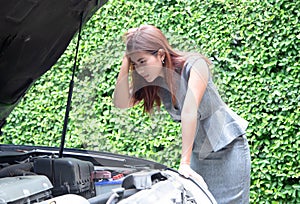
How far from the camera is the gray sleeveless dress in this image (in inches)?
114

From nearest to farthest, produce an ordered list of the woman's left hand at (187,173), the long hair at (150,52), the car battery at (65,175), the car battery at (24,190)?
1. the car battery at (24,190)
2. the car battery at (65,175)
3. the long hair at (150,52)
4. the woman's left hand at (187,173)

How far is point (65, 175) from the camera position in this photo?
2.32 meters

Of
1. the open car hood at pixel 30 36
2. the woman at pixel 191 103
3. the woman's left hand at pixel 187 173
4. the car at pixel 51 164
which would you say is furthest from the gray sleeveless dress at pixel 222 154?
the open car hood at pixel 30 36

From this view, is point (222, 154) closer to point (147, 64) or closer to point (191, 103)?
point (191, 103)

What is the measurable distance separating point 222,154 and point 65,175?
103 cm

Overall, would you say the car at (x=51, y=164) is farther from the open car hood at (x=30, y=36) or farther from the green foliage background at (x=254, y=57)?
the green foliage background at (x=254, y=57)

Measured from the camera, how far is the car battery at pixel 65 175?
2.29 meters

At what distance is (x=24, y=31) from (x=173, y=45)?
33.0 inches

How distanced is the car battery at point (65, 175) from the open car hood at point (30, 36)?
→ 320 millimetres

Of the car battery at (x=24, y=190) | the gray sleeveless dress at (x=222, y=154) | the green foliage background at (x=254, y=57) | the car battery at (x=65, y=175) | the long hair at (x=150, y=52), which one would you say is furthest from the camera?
the green foliage background at (x=254, y=57)

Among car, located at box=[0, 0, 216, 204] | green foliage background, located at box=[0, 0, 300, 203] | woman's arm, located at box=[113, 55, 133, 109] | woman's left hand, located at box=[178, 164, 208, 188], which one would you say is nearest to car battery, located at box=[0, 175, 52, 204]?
car, located at box=[0, 0, 216, 204]

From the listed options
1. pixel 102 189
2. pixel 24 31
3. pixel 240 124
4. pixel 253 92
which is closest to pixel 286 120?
pixel 253 92

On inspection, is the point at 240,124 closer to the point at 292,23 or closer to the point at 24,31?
the point at 24,31

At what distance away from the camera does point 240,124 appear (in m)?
3.03
